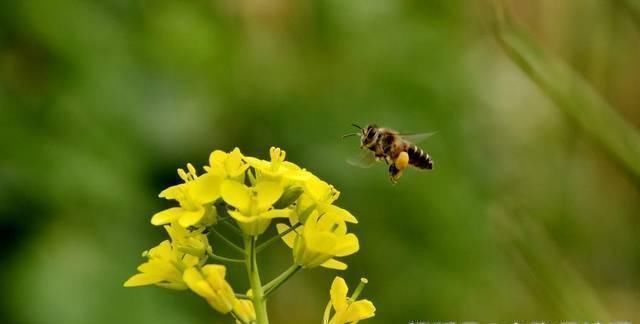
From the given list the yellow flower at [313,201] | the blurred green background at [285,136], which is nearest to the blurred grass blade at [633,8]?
the yellow flower at [313,201]

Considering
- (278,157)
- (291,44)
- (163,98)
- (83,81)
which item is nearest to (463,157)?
(291,44)

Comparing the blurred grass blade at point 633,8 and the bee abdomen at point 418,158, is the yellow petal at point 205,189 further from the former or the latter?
the bee abdomen at point 418,158

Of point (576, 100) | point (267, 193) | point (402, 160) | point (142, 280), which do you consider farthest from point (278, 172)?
point (402, 160)

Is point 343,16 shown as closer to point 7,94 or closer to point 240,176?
point 7,94

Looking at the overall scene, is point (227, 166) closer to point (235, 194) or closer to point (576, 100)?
point (235, 194)

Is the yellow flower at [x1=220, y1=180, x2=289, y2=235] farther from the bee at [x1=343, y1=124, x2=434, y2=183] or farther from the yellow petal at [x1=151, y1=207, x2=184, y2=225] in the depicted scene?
the bee at [x1=343, y1=124, x2=434, y2=183]

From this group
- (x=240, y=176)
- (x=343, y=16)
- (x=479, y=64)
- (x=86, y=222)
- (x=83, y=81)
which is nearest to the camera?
(x=240, y=176)

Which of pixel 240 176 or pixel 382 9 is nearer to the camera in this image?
pixel 240 176

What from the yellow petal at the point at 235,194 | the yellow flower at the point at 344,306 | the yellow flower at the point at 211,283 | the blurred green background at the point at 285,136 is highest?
the blurred green background at the point at 285,136
